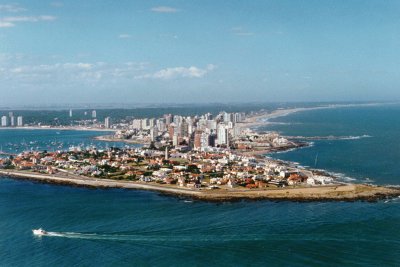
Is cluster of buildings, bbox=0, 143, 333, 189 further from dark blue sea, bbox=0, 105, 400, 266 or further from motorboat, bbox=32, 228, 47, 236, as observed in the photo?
motorboat, bbox=32, 228, 47, 236

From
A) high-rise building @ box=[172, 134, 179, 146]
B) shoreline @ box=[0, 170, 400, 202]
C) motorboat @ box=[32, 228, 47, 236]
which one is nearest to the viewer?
motorboat @ box=[32, 228, 47, 236]

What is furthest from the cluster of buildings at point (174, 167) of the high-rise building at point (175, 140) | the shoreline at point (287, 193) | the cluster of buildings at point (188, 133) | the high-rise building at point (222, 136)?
the high-rise building at point (175, 140)

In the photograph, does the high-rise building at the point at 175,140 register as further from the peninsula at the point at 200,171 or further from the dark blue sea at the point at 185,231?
the dark blue sea at the point at 185,231

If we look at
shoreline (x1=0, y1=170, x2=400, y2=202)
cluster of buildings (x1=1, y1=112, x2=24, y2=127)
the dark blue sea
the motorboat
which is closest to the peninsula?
shoreline (x1=0, y1=170, x2=400, y2=202)

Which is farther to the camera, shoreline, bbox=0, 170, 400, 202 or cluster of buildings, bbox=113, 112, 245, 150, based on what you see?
cluster of buildings, bbox=113, 112, 245, 150

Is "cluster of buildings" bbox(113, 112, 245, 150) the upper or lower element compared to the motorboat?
upper

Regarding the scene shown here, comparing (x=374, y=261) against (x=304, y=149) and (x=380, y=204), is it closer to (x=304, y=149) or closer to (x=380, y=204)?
(x=380, y=204)

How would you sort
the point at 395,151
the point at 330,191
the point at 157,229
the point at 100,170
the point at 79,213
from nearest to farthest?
the point at 157,229 → the point at 79,213 → the point at 330,191 → the point at 100,170 → the point at 395,151

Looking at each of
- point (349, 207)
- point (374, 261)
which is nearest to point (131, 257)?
point (374, 261)

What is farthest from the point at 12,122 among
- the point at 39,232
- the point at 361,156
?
the point at 39,232
